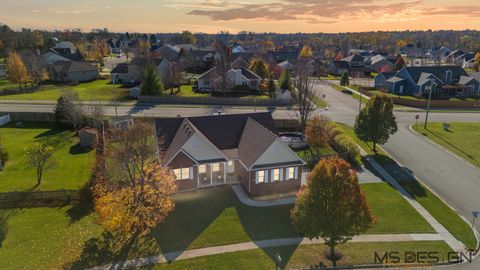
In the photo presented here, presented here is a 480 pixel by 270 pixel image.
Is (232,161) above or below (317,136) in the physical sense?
below

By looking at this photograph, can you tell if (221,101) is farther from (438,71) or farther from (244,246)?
(438,71)

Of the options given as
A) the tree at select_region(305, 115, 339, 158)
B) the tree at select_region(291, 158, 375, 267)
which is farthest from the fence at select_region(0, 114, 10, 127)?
the tree at select_region(291, 158, 375, 267)

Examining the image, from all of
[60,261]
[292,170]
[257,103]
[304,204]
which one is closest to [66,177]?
[60,261]

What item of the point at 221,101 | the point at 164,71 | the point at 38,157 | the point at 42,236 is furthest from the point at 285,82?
the point at 42,236

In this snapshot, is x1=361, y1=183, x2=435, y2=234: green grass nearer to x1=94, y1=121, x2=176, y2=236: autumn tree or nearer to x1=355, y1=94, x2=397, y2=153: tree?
x1=355, y1=94, x2=397, y2=153: tree

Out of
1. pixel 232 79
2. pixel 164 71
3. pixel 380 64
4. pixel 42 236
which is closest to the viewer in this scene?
pixel 42 236

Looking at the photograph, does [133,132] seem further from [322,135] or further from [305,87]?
[305,87]

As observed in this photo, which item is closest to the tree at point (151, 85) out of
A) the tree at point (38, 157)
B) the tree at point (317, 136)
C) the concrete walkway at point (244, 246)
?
the tree at point (38, 157)
